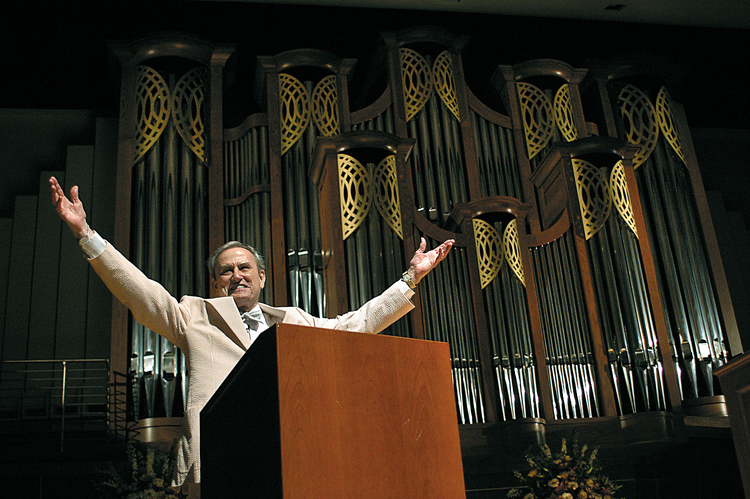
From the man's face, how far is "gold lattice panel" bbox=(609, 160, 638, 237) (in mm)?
3083

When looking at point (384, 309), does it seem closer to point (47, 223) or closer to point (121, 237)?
point (121, 237)

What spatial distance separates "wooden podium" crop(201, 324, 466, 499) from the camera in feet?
4.12

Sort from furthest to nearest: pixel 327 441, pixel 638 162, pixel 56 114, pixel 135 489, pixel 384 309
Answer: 1. pixel 56 114
2. pixel 638 162
3. pixel 135 489
4. pixel 384 309
5. pixel 327 441

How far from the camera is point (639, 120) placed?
571cm

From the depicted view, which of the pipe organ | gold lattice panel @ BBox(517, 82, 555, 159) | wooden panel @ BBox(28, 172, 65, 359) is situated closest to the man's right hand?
the pipe organ

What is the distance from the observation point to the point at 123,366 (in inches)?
173

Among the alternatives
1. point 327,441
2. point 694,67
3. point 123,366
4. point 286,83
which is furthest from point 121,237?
point 694,67

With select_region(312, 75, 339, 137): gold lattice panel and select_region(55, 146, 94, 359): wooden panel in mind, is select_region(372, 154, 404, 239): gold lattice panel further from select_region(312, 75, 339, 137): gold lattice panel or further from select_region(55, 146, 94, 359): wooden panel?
select_region(55, 146, 94, 359): wooden panel

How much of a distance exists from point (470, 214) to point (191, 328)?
116 inches

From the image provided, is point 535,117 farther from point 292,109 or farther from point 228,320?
point 228,320

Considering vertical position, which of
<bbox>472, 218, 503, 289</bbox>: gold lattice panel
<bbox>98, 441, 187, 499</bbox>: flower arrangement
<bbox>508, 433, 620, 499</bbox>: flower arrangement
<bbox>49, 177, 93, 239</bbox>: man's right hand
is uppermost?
<bbox>472, 218, 503, 289</bbox>: gold lattice panel

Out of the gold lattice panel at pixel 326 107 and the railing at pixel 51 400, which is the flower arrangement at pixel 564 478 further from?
the gold lattice panel at pixel 326 107

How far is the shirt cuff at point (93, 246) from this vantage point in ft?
6.50

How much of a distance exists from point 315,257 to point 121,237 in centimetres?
125
